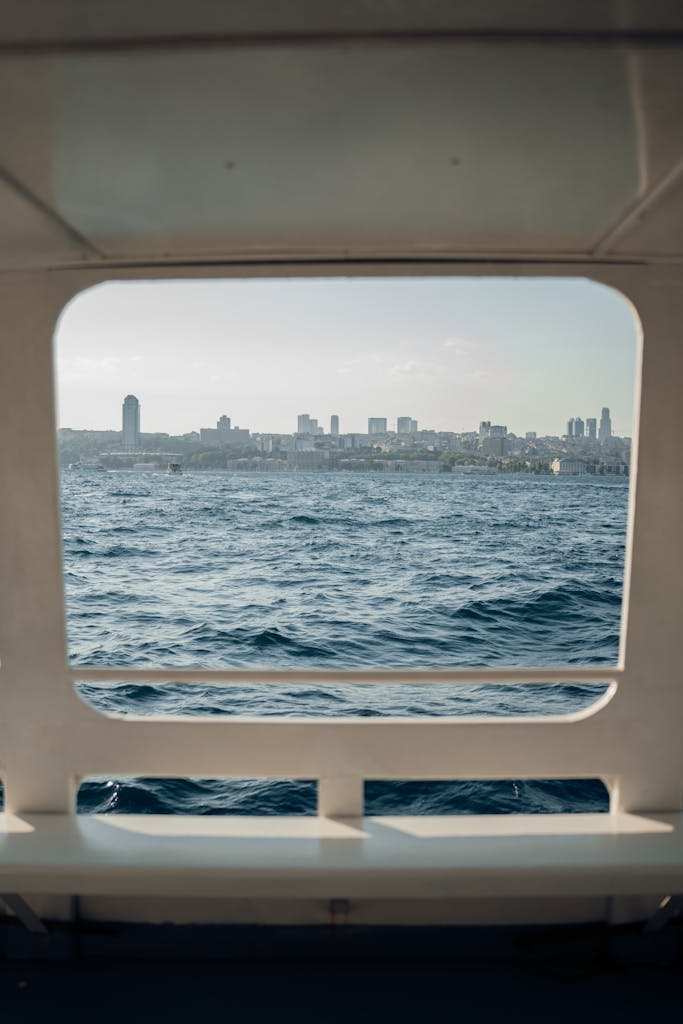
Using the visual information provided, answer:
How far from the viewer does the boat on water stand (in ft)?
3.34

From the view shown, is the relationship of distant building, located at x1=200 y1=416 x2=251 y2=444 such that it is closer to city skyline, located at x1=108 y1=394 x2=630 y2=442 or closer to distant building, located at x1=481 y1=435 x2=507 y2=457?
city skyline, located at x1=108 y1=394 x2=630 y2=442

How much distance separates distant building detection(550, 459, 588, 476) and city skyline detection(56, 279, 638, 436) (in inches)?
93.4

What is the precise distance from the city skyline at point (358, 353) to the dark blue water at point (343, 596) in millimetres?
4282

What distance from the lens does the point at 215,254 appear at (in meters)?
1.94

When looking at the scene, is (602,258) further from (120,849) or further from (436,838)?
(120,849)

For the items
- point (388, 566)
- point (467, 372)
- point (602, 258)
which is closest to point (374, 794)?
point (602, 258)

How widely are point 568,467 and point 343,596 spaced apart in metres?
20.3

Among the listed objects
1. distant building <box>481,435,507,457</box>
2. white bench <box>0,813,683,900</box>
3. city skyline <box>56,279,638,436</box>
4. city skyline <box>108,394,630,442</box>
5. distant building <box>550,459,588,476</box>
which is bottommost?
white bench <box>0,813,683,900</box>

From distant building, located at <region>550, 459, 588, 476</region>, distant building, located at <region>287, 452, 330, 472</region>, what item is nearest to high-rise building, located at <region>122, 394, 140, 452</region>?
distant building, located at <region>287, 452, 330, 472</region>

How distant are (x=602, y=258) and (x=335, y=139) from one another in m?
0.96

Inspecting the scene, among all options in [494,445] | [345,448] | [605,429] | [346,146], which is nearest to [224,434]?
[345,448]

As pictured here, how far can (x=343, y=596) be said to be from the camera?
24.6m

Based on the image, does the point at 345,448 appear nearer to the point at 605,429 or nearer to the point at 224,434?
the point at 224,434

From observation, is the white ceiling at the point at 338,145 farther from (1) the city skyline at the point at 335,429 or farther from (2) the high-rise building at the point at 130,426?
(2) the high-rise building at the point at 130,426
